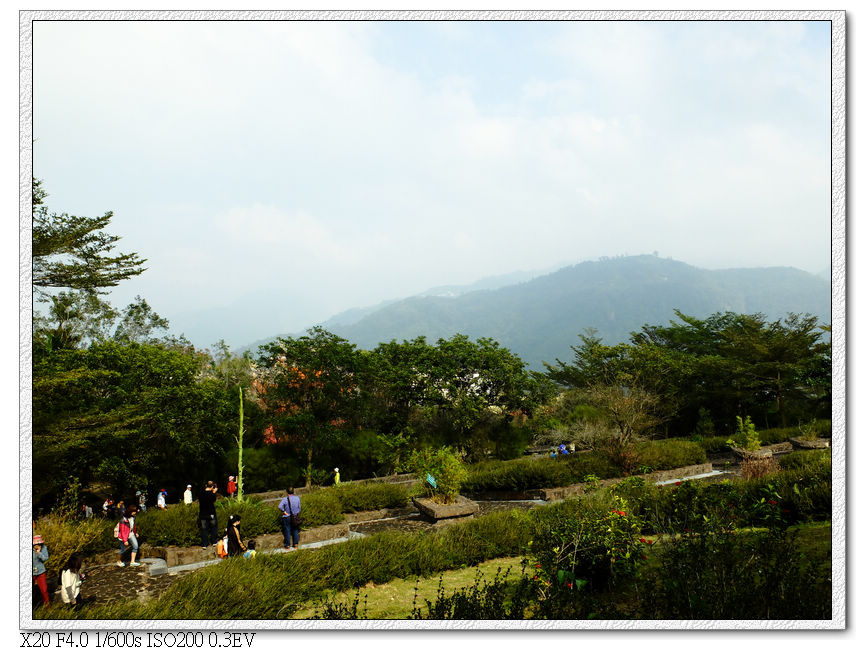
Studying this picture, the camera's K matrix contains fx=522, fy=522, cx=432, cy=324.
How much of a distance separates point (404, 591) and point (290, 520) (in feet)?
11.0

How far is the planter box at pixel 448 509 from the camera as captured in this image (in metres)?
10.8

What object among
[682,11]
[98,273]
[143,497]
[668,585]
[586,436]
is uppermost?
[682,11]

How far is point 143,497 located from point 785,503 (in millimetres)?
14497

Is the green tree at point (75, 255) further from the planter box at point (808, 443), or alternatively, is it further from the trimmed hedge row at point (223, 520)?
the planter box at point (808, 443)

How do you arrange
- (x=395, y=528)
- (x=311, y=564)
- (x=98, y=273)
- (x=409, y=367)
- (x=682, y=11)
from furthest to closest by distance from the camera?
1. (x=409, y=367)
2. (x=395, y=528)
3. (x=98, y=273)
4. (x=311, y=564)
5. (x=682, y=11)

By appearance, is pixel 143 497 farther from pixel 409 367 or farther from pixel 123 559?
pixel 409 367

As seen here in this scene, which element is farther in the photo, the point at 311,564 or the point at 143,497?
the point at 143,497

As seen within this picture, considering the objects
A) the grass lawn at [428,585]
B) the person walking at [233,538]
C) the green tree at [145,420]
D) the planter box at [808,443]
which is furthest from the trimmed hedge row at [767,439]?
the green tree at [145,420]

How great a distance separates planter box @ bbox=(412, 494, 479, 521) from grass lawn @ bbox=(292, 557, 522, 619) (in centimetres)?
338

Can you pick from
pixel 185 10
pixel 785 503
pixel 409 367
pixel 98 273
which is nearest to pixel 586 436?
pixel 409 367

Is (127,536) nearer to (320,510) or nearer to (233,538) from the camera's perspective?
(233,538)

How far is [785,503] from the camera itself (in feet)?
23.7

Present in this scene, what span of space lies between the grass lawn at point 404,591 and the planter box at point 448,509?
3.38 metres

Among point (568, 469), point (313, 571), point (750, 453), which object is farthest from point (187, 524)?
point (750, 453)
